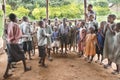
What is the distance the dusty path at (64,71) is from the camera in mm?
8039

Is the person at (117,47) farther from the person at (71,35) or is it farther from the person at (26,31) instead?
the person at (71,35)

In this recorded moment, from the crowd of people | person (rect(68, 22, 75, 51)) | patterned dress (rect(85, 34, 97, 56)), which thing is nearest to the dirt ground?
the crowd of people

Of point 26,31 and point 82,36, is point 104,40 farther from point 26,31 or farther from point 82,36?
point 26,31

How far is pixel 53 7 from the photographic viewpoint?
17.7 m

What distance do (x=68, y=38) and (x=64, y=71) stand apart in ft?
10.2

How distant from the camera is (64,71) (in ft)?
28.4

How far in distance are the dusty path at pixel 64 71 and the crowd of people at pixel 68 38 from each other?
261 millimetres

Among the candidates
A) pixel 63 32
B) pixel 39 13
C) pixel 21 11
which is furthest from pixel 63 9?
pixel 63 32

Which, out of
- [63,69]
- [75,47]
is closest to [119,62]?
[63,69]

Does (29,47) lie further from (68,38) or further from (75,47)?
(75,47)

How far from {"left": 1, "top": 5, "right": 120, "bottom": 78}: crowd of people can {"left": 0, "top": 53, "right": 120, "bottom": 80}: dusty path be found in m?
0.26

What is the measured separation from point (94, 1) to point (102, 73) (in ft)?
31.9

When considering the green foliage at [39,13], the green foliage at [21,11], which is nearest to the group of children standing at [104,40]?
the green foliage at [39,13]

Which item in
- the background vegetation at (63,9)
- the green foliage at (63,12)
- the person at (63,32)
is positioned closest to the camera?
the person at (63,32)
